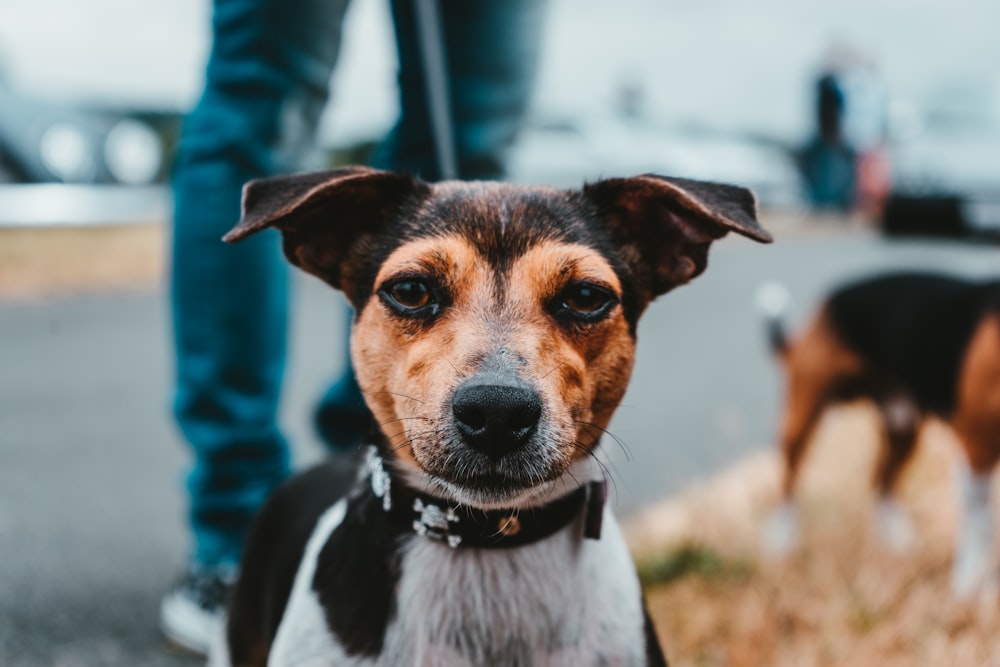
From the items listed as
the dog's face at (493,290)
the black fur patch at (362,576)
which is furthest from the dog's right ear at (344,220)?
the black fur patch at (362,576)

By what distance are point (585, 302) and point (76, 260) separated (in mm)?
8835

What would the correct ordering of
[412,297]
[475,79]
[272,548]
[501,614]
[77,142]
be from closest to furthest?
[501,614], [412,297], [272,548], [475,79], [77,142]

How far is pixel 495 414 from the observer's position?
5.82 feet

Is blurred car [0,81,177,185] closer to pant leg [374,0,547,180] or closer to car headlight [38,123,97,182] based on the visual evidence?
car headlight [38,123,97,182]

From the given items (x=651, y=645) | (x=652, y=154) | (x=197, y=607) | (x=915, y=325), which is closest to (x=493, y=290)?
(x=651, y=645)

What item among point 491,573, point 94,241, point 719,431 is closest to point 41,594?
point 491,573

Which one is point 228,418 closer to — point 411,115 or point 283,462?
point 283,462

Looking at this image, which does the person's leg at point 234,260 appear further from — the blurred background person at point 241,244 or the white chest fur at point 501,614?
the white chest fur at point 501,614

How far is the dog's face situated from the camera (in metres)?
1.85

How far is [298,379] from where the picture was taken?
640 cm

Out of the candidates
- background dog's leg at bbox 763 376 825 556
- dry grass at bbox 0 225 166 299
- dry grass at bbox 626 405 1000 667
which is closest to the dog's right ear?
dry grass at bbox 626 405 1000 667

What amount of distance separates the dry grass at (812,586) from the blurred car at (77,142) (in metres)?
9.71

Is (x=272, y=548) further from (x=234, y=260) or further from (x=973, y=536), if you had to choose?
(x=973, y=536)

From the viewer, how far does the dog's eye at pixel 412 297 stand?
2.07 metres
